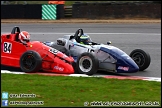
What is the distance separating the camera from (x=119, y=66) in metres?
12.3

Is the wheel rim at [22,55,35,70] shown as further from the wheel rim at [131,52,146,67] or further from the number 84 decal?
the wheel rim at [131,52,146,67]

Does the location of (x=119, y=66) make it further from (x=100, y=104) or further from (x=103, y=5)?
(x=103, y=5)

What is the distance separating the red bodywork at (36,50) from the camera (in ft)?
41.0

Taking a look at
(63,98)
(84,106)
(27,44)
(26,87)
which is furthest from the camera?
(27,44)

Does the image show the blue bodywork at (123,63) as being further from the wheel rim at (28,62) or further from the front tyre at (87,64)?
the wheel rim at (28,62)

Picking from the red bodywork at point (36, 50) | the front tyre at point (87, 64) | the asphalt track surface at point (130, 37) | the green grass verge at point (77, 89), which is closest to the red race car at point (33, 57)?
the red bodywork at point (36, 50)

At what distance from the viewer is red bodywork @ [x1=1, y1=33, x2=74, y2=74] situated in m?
12.5

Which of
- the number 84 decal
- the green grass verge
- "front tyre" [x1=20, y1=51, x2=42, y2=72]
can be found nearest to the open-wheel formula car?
the green grass verge

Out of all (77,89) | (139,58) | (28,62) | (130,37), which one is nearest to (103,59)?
(139,58)

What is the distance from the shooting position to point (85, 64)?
40.7ft

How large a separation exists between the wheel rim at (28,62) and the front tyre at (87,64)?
118 centimetres

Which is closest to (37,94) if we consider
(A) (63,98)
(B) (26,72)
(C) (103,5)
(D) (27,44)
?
(A) (63,98)

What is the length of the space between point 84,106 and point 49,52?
447cm

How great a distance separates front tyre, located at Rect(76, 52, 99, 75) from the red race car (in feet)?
0.77
